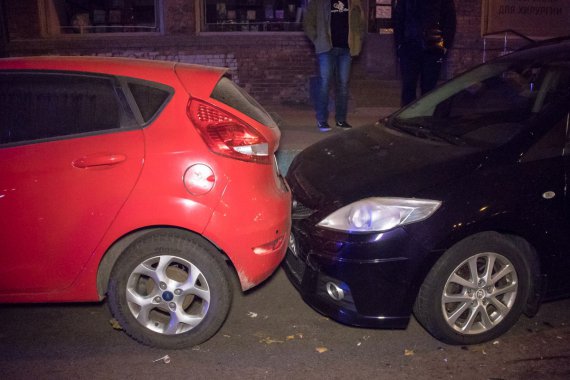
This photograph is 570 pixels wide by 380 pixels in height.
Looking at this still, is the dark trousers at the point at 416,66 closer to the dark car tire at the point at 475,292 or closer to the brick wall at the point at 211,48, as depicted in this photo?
the brick wall at the point at 211,48

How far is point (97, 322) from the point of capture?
4.32 metres

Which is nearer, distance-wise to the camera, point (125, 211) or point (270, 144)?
point (125, 211)

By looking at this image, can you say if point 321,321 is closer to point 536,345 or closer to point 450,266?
point 450,266

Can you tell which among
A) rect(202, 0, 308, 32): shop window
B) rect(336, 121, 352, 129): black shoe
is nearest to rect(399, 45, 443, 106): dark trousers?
rect(336, 121, 352, 129): black shoe

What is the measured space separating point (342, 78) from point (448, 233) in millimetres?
4991

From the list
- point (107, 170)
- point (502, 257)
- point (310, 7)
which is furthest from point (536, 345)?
point (310, 7)

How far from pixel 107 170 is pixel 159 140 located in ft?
1.09

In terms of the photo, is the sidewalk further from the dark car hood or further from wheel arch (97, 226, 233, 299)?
wheel arch (97, 226, 233, 299)

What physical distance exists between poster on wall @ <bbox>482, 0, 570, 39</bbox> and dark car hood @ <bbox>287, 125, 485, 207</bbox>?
799cm

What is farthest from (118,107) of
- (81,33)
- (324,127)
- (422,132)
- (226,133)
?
(81,33)

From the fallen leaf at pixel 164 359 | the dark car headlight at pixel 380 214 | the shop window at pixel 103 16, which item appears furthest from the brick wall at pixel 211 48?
the fallen leaf at pixel 164 359

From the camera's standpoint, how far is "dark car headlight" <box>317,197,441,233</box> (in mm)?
3748

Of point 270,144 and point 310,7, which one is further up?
point 310,7

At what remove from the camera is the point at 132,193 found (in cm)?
367
